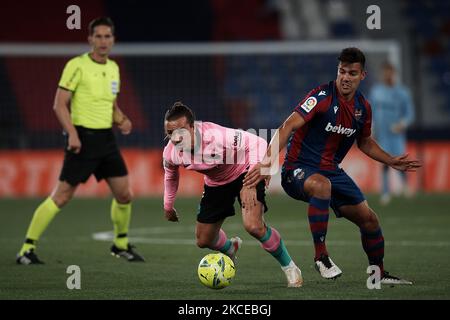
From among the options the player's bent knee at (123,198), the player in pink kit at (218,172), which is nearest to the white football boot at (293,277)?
the player in pink kit at (218,172)

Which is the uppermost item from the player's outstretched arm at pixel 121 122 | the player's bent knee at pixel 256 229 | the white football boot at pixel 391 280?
the player's outstretched arm at pixel 121 122

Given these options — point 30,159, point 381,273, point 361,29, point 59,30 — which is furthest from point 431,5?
point 381,273

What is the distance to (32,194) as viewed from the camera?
20.1 meters

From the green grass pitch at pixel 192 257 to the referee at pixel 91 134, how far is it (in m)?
0.41

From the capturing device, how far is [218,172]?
351 inches

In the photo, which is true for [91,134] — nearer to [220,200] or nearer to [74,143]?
[74,143]

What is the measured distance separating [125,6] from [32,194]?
8485 millimetres

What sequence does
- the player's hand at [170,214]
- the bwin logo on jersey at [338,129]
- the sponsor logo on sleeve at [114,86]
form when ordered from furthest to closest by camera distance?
the sponsor logo on sleeve at [114,86], the player's hand at [170,214], the bwin logo on jersey at [338,129]

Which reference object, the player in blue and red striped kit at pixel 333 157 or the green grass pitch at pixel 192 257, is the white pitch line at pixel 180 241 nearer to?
the green grass pitch at pixel 192 257

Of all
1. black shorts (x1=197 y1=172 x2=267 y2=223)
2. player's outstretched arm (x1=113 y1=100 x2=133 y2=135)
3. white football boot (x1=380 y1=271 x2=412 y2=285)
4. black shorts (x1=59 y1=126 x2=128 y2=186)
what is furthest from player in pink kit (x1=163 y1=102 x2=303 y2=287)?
player's outstretched arm (x1=113 y1=100 x2=133 y2=135)

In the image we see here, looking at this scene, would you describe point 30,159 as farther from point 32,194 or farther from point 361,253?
point 361,253

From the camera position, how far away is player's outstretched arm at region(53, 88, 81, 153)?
34.2 ft

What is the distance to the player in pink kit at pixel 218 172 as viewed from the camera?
8.32m

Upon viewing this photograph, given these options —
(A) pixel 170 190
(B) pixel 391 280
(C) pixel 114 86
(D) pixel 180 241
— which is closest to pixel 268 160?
(A) pixel 170 190
